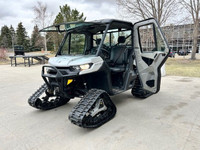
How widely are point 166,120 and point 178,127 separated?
1.02 feet

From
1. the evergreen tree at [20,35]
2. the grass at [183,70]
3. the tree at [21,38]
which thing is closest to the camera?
the grass at [183,70]

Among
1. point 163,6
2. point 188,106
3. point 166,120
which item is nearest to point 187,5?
point 163,6

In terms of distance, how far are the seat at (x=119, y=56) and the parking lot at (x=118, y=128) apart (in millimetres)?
Answer: 1043

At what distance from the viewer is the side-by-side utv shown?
289 centimetres

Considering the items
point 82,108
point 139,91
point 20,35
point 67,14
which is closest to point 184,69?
point 139,91

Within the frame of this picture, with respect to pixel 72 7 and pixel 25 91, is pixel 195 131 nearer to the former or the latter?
pixel 25 91

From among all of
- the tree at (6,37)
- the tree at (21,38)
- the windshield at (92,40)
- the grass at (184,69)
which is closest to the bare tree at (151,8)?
the grass at (184,69)

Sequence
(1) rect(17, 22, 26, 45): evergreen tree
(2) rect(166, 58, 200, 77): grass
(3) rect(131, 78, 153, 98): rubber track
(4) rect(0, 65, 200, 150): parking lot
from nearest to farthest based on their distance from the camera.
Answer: (4) rect(0, 65, 200, 150): parking lot
(3) rect(131, 78, 153, 98): rubber track
(2) rect(166, 58, 200, 77): grass
(1) rect(17, 22, 26, 45): evergreen tree

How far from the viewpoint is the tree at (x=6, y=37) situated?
53531mm

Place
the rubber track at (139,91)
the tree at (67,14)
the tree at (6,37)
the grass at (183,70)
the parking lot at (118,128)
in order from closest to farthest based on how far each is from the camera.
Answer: the parking lot at (118,128), the rubber track at (139,91), the grass at (183,70), the tree at (67,14), the tree at (6,37)

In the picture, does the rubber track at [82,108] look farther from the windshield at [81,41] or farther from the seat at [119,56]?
the windshield at [81,41]

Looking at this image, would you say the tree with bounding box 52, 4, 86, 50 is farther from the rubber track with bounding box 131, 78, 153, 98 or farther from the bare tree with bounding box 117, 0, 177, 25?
the rubber track with bounding box 131, 78, 153, 98

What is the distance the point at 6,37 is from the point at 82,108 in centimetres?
6409

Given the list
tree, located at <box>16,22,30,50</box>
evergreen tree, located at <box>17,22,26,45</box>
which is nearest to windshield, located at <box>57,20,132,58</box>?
tree, located at <box>16,22,30,50</box>
